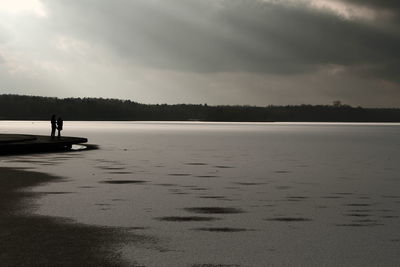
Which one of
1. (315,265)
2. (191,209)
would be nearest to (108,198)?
(191,209)

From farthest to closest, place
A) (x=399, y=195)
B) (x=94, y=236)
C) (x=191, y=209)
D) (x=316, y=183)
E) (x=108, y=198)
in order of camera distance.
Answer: (x=316, y=183) → (x=399, y=195) → (x=108, y=198) → (x=191, y=209) → (x=94, y=236)

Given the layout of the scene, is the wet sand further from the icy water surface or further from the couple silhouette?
the couple silhouette

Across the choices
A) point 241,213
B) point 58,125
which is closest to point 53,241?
point 241,213

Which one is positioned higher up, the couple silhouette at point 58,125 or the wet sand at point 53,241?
the couple silhouette at point 58,125

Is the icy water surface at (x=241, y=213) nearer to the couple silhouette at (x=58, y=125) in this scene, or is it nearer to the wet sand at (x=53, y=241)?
the wet sand at (x=53, y=241)

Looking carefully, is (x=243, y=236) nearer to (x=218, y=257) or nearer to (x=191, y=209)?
(x=218, y=257)

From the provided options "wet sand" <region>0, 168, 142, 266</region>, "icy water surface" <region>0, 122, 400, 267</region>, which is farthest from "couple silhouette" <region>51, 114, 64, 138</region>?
"wet sand" <region>0, 168, 142, 266</region>

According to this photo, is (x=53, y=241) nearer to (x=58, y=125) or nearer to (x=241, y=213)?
(x=241, y=213)

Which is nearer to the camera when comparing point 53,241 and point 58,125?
point 53,241

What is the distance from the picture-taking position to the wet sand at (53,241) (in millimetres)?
8852

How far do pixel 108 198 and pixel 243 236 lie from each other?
6111mm

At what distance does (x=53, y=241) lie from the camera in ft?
33.6

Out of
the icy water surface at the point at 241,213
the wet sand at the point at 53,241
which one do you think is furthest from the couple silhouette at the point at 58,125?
the wet sand at the point at 53,241

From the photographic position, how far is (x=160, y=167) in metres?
28.4
